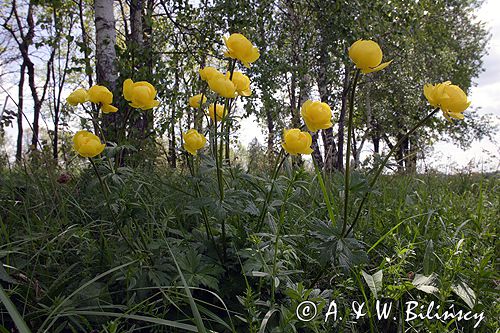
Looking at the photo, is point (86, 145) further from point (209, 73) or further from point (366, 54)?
point (366, 54)

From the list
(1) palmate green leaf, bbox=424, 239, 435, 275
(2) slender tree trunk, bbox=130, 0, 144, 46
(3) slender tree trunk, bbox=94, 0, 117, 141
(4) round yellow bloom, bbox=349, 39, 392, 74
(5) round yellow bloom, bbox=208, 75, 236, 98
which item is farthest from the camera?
(2) slender tree trunk, bbox=130, 0, 144, 46

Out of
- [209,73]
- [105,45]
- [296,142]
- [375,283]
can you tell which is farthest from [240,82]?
[105,45]

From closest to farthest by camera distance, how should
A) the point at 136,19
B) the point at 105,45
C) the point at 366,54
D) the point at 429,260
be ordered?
the point at 366,54
the point at 429,260
the point at 105,45
the point at 136,19

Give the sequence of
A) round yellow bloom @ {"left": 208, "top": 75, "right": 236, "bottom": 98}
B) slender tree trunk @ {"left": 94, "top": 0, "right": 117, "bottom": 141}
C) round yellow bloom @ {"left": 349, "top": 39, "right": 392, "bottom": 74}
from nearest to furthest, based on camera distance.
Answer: round yellow bloom @ {"left": 349, "top": 39, "right": 392, "bottom": 74}
round yellow bloom @ {"left": 208, "top": 75, "right": 236, "bottom": 98}
slender tree trunk @ {"left": 94, "top": 0, "right": 117, "bottom": 141}

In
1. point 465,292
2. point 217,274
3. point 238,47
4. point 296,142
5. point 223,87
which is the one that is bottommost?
point 465,292

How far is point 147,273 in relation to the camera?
3.63 ft

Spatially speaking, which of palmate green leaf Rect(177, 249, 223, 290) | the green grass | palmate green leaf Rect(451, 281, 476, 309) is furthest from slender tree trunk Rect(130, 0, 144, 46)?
palmate green leaf Rect(451, 281, 476, 309)

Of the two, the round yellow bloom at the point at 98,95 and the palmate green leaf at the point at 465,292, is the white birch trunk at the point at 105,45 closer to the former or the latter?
the round yellow bloom at the point at 98,95

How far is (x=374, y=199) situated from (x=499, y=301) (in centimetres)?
Result: 101

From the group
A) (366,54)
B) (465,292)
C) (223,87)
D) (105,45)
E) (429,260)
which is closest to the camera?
(366,54)

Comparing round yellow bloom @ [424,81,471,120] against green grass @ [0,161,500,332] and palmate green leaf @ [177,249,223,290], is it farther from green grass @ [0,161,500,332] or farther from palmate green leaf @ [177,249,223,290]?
palmate green leaf @ [177,249,223,290]

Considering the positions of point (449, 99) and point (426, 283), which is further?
point (426, 283)

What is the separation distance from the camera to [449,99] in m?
1.01

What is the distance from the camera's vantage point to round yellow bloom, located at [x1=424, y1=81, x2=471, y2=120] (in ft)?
3.32
